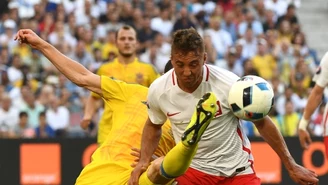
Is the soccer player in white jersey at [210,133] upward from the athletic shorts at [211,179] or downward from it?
upward

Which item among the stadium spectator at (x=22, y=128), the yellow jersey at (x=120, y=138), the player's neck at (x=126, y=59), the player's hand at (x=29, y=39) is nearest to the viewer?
the yellow jersey at (x=120, y=138)

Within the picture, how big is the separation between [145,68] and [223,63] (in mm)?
7154

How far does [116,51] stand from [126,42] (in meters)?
5.85

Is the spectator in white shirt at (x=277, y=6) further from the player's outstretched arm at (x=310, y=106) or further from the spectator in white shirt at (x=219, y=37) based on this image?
the player's outstretched arm at (x=310, y=106)

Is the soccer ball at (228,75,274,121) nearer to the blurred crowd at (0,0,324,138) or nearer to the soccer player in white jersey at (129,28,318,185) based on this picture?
the soccer player in white jersey at (129,28,318,185)

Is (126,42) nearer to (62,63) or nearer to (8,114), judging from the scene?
(62,63)

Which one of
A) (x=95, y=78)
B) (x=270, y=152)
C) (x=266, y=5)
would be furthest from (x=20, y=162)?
(x=266, y=5)

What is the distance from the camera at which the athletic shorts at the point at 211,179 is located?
6676mm

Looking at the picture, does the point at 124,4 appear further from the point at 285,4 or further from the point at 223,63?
the point at 285,4

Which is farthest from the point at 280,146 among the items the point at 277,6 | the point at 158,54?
the point at 277,6

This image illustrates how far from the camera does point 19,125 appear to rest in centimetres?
1452

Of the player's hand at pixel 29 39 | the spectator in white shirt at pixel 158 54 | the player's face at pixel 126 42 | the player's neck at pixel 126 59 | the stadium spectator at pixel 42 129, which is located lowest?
the stadium spectator at pixel 42 129

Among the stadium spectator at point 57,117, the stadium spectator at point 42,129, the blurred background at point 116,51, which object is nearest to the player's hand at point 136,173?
the blurred background at point 116,51

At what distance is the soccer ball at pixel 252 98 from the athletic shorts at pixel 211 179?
2.08ft
